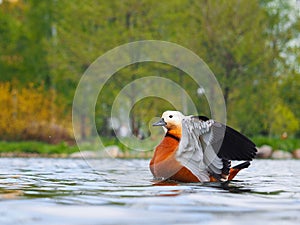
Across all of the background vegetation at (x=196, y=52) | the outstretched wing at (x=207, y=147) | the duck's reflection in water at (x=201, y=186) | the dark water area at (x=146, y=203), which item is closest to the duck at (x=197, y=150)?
A: the outstretched wing at (x=207, y=147)

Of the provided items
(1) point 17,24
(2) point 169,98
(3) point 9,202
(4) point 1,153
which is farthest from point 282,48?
(3) point 9,202

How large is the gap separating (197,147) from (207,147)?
212mm

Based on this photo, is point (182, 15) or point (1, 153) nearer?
point (1, 153)

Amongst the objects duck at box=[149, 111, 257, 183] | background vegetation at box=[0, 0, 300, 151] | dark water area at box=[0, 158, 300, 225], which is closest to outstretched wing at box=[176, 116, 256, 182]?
duck at box=[149, 111, 257, 183]

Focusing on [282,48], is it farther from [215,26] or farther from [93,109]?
[93,109]

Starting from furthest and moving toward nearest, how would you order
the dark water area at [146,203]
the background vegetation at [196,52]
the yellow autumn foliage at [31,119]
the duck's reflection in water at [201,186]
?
the background vegetation at [196,52] → the yellow autumn foliage at [31,119] → the duck's reflection in water at [201,186] → the dark water area at [146,203]

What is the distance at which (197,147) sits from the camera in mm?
9211

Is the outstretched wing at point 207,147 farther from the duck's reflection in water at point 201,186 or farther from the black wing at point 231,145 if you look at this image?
the duck's reflection in water at point 201,186

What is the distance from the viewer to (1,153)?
26.5 metres

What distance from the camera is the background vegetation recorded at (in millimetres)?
30656

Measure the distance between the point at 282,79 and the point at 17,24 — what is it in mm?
17863

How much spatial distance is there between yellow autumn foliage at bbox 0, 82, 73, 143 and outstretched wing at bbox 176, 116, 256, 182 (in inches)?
761

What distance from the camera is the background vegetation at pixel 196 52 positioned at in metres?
30.7

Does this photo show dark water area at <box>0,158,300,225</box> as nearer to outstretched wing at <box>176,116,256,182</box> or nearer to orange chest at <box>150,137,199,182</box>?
orange chest at <box>150,137,199,182</box>
